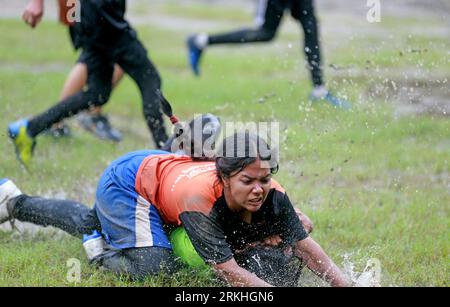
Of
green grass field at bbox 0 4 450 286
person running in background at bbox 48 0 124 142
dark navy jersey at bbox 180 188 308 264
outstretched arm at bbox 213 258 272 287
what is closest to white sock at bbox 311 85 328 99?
green grass field at bbox 0 4 450 286

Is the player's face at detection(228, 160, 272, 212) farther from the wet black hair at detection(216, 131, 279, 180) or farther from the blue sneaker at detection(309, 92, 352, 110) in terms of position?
the blue sneaker at detection(309, 92, 352, 110)

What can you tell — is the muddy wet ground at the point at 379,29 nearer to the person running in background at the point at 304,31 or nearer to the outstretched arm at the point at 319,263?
the person running in background at the point at 304,31

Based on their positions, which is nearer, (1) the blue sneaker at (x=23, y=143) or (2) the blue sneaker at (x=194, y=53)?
(1) the blue sneaker at (x=23, y=143)

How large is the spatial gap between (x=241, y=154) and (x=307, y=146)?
8.19ft

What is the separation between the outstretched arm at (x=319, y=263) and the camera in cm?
420

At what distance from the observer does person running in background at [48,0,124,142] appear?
22.8ft

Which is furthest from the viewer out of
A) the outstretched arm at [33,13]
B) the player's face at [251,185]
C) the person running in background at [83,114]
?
the person running in background at [83,114]

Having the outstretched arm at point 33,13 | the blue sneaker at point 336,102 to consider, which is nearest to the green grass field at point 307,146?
the blue sneaker at point 336,102

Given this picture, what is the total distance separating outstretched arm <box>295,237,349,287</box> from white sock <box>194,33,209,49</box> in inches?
201

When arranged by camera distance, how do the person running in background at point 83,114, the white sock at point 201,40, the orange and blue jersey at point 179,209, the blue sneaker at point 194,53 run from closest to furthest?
1. the orange and blue jersey at point 179,209
2. the person running in background at point 83,114
3. the white sock at point 201,40
4. the blue sneaker at point 194,53

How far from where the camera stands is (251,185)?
4035 mm

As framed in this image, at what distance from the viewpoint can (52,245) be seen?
201 inches

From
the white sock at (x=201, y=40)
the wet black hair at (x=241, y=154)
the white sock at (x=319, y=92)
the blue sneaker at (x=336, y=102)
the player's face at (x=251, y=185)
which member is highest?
the wet black hair at (x=241, y=154)
